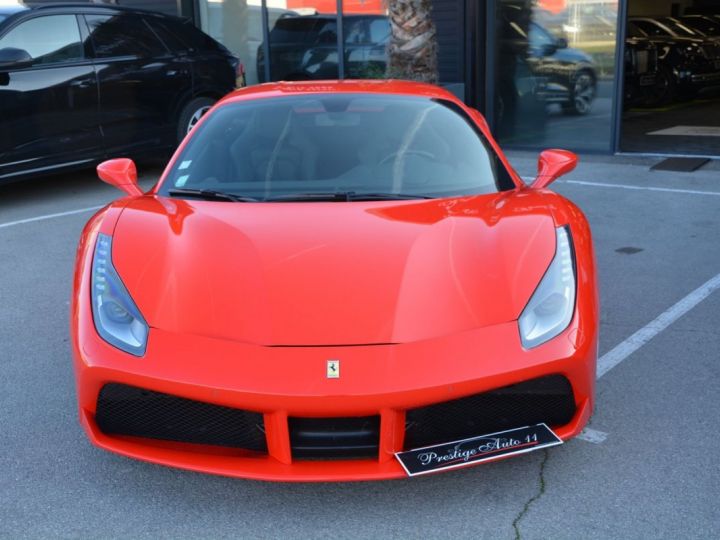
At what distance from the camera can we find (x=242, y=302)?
2.91 meters

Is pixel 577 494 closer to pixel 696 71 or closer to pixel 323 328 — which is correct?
pixel 323 328

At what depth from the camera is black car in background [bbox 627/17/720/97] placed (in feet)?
48.1

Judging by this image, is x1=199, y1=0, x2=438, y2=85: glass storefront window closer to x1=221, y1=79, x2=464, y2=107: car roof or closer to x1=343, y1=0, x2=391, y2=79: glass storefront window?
x1=343, y1=0, x2=391, y2=79: glass storefront window

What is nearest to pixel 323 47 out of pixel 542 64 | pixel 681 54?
pixel 542 64

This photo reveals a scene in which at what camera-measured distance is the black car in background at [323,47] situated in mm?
11602

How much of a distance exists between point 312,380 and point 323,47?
10.0 meters

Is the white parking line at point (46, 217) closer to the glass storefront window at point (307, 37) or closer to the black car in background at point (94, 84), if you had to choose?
the black car in background at point (94, 84)

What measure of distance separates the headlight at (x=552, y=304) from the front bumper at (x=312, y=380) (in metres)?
0.04

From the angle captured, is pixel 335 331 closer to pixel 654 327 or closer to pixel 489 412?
pixel 489 412

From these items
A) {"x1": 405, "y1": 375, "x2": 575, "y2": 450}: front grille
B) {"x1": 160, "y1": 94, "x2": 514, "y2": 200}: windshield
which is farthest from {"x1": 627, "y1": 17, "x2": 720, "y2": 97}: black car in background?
{"x1": 405, "y1": 375, "x2": 575, "y2": 450}: front grille

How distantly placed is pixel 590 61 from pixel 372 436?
8334 mm

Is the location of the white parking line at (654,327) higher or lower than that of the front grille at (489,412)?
lower

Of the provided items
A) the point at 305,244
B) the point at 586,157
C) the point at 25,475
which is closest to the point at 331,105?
the point at 305,244

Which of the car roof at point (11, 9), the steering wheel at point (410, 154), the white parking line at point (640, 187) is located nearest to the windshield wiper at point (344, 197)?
the steering wheel at point (410, 154)
